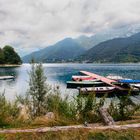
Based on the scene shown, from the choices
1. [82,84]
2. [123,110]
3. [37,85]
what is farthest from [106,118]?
[82,84]

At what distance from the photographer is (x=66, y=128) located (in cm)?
975

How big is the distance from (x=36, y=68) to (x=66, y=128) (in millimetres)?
15460

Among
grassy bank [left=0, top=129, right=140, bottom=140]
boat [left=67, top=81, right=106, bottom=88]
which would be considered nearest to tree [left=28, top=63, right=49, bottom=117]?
grassy bank [left=0, top=129, right=140, bottom=140]

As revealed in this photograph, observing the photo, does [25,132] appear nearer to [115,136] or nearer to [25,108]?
[115,136]

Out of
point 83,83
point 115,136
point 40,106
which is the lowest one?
point 83,83

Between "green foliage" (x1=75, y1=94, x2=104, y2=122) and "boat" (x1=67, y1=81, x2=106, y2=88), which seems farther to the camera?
"boat" (x1=67, y1=81, x2=106, y2=88)

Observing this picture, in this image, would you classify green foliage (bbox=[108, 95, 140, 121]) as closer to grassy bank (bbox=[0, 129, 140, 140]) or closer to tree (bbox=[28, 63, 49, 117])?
grassy bank (bbox=[0, 129, 140, 140])

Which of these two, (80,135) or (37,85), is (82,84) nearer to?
(37,85)

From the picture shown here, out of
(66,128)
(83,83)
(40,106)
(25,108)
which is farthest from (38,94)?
(83,83)

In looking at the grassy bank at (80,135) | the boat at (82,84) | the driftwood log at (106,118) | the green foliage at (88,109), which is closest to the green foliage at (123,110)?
the green foliage at (88,109)

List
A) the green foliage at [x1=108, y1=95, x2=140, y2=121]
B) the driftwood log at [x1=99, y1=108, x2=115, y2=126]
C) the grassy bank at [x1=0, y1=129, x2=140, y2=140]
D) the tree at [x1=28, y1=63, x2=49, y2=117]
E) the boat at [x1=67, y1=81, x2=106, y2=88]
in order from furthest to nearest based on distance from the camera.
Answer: the boat at [x1=67, y1=81, x2=106, y2=88] → the tree at [x1=28, y1=63, x2=49, y2=117] → the green foliage at [x1=108, y1=95, x2=140, y2=121] → the driftwood log at [x1=99, y1=108, x2=115, y2=126] → the grassy bank at [x1=0, y1=129, x2=140, y2=140]

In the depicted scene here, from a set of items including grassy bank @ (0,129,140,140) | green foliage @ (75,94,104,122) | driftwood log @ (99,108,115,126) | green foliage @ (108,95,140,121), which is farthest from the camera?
green foliage @ (108,95,140,121)

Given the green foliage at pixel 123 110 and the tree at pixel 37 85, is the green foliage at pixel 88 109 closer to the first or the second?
the green foliage at pixel 123 110

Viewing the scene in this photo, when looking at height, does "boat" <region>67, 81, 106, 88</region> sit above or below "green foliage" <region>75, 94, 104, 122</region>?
below
